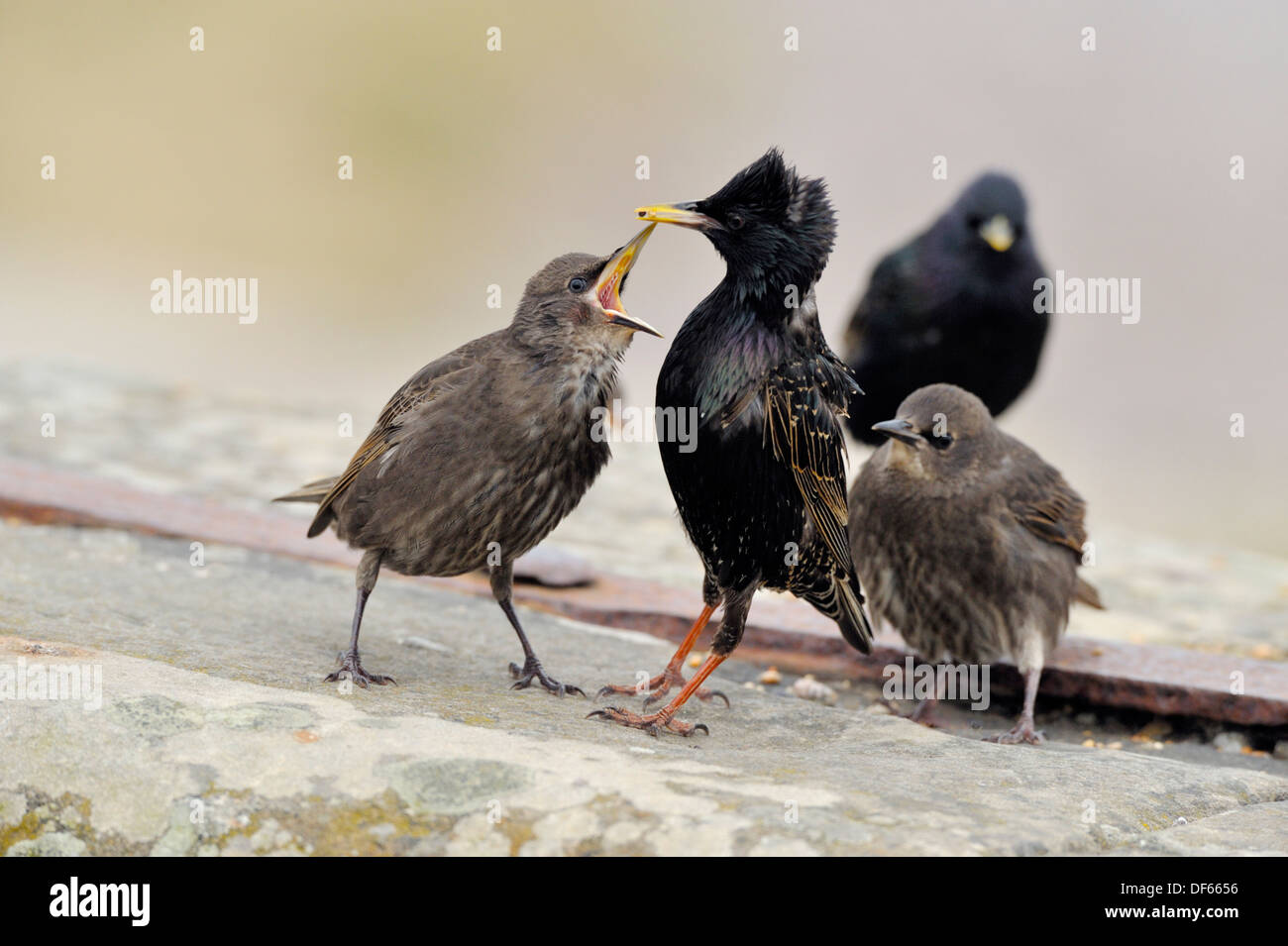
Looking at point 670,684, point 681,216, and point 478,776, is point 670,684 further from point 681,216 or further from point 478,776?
point 478,776

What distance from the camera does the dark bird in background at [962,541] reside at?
4.07m

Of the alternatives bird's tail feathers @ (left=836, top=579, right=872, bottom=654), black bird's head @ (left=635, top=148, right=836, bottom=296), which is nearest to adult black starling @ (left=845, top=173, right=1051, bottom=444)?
bird's tail feathers @ (left=836, top=579, right=872, bottom=654)

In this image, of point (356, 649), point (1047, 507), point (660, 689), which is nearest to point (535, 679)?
point (660, 689)

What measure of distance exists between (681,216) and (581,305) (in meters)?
0.41

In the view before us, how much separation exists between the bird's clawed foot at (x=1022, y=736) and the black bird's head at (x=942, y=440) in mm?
713

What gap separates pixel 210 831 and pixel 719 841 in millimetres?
812

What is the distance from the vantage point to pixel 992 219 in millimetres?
6266

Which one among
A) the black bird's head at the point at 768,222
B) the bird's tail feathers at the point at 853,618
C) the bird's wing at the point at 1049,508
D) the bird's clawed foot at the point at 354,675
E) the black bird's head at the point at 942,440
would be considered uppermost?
the black bird's head at the point at 768,222

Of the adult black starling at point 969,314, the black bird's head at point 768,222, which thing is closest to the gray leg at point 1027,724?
the black bird's head at point 768,222

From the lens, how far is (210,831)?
227cm

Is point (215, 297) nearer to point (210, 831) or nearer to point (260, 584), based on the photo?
point (260, 584)

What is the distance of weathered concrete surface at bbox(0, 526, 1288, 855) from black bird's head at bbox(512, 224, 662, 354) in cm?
91

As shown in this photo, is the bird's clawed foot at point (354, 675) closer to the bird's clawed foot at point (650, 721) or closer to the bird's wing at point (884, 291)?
the bird's clawed foot at point (650, 721)
